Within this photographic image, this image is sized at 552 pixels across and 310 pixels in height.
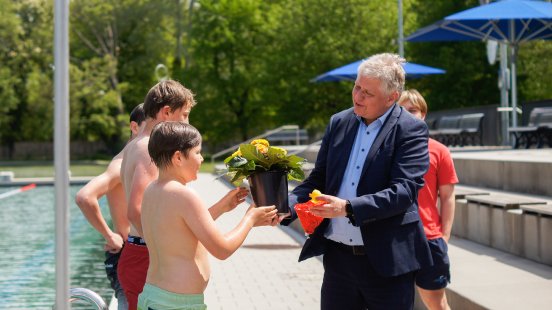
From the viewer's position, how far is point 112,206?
560 cm

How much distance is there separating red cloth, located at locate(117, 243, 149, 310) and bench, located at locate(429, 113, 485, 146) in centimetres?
2006

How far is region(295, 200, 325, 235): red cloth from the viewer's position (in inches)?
169

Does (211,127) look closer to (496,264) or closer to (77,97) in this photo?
(77,97)

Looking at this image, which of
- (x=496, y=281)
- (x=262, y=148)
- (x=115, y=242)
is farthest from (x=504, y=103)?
(x=262, y=148)

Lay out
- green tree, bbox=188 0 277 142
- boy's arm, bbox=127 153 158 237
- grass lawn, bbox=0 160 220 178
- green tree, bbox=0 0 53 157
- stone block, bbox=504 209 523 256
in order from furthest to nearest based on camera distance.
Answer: green tree, bbox=0 0 53 157
green tree, bbox=188 0 277 142
grass lawn, bbox=0 160 220 178
stone block, bbox=504 209 523 256
boy's arm, bbox=127 153 158 237

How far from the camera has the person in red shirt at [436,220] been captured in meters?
5.62

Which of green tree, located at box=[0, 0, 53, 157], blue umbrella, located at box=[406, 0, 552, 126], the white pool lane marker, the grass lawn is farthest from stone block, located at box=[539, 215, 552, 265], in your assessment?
green tree, located at box=[0, 0, 53, 157]

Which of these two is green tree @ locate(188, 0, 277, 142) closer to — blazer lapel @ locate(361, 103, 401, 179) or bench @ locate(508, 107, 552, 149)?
bench @ locate(508, 107, 552, 149)

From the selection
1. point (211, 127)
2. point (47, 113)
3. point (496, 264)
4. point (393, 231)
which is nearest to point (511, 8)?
point (496, 264)

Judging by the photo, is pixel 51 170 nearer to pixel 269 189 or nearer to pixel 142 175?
pixel 142 175

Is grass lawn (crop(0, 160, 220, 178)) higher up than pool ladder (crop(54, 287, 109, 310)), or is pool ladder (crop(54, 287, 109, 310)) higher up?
pool ladder (crop(54, 287, 109, 310))

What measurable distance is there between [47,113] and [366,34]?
23.7 metres

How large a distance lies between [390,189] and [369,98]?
44 centimetres

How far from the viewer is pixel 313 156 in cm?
2591
